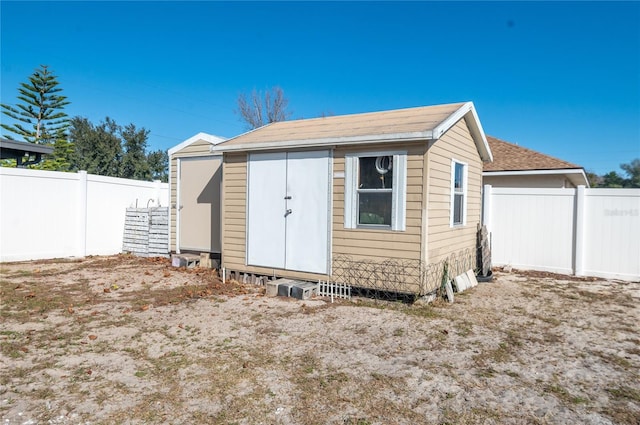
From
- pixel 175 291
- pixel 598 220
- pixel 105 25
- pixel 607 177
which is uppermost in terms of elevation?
pixel 105 25

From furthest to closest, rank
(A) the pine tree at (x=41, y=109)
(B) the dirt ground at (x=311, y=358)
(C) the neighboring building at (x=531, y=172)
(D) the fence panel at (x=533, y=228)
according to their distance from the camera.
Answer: (A) the pine tree at (x=41, y=109) → (C) the neighboring building at (x=531, y=172) → (D) the fence panel at (x=533, y=228) → (B) the dirt ground at (x=311, y=358)

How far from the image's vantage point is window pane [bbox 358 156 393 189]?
6.14 m

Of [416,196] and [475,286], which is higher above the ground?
[416,196]

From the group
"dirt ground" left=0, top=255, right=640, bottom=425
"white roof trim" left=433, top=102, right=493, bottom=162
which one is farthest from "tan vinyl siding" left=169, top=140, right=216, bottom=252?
"white roof trim" left=433, top=102, right=493, bottom=162

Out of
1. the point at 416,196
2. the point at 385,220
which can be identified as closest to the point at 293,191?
the point at 385,220

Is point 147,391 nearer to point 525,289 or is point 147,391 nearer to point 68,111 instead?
point 525,289

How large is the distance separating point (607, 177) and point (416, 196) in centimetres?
4689

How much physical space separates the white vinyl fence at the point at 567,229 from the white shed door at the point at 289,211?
15.4ft

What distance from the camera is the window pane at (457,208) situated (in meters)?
7.37

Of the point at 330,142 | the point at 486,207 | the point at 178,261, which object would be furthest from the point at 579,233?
the point at 178,261

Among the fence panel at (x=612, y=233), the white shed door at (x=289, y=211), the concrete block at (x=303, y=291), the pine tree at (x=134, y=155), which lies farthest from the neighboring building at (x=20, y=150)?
the pine tree at (x=134, y=155)

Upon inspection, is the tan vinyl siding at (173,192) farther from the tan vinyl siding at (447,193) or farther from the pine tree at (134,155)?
the pine tree at (134,155)

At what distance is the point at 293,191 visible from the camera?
6.95m

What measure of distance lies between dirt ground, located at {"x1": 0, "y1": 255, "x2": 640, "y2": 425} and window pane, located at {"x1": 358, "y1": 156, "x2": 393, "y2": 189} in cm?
181
